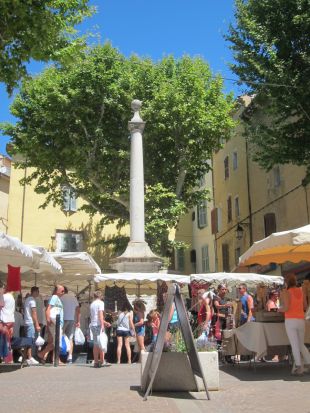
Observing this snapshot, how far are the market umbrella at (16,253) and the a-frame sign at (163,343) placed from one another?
4.12 meters

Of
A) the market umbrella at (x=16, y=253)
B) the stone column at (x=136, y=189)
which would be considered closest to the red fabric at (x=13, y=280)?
the market umbrella at (x=16, y=253)

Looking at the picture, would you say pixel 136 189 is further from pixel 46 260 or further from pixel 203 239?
pixel 203 239

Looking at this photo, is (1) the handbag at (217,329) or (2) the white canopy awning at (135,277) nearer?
(1) the handbag at (217,329)

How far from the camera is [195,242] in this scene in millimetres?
41656

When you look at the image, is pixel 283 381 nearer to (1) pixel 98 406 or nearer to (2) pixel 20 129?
(1) pixel 98 406

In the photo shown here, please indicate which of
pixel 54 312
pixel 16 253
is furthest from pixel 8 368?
pixel 16 253

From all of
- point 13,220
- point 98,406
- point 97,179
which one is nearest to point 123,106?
point 97,179

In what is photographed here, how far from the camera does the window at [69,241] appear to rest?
37.0 meters

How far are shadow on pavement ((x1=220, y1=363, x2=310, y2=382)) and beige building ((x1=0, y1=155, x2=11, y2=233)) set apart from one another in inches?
1074

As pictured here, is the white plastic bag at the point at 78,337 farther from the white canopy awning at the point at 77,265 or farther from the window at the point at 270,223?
the window at the point at 270,223

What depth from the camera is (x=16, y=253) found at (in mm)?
10812

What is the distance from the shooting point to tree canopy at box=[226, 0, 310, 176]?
53.4 ft

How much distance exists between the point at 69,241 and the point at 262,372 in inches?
1120

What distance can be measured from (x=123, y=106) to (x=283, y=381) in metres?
19.6
